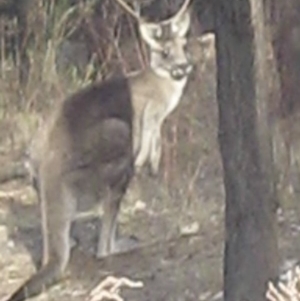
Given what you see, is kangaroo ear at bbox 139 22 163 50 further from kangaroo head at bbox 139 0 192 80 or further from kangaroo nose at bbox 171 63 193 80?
kangaroo nose at bbox 171 63 193 80

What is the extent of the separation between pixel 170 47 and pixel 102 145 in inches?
29.8

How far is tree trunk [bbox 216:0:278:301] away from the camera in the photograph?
523 centimetres

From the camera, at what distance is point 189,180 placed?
306 inches

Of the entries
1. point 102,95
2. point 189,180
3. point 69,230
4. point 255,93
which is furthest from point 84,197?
point 255,93

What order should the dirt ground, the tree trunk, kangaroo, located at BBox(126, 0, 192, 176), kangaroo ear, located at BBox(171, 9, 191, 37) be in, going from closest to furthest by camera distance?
the tree trunk
the dirt ground
kangaroo, located at BBox(126, 0, 192, 176)
kangaroo ear, located at BBox(171, 9, 191, 37)

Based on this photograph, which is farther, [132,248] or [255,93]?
[132,248]

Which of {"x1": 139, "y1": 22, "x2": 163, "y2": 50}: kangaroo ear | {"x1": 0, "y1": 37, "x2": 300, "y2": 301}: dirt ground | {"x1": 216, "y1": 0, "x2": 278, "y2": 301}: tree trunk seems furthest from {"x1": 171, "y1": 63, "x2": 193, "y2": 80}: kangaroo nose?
{"x1": 216, "y1": 0, "x2": 278, "y2": 301}: tree trunk

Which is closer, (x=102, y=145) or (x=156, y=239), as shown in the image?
(x=102, y=145)

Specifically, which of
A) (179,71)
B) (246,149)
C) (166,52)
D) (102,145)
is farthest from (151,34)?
(246,149)

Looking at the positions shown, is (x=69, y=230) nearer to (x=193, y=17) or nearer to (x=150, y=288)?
(x=150, y=288)

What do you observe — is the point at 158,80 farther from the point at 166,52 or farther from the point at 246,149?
the point at 246,149

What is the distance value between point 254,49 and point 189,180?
2598 millimetres

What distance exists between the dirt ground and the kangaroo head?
59 centimetres

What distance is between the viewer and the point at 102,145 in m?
6.97
